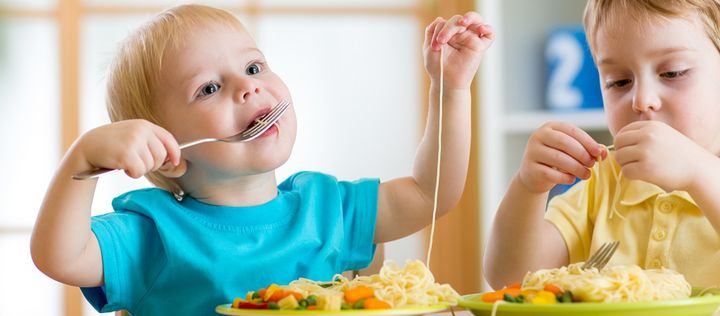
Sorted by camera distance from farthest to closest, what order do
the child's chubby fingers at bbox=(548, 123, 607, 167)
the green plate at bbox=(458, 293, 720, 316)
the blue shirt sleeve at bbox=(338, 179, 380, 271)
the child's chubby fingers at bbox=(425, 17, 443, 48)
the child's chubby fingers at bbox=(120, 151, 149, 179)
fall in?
the blue shirt sleeve at bbox=(338, 179, 380, 271), the child's chubby fingers at bbox=(425, 17, 443, 48), the child's chubby fingers at bbox=(548, 123, 607, 167), the child's chubby fingers at bbox=(120, 151, 149, 179), the green plate at bbox=(458, 293, 720, 316)

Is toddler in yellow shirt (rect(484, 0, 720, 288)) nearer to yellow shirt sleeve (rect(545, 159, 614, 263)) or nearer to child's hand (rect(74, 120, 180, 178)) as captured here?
yellow shirt sleeve (rect(545, 159, 614, 263))

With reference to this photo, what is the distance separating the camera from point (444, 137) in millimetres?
1379

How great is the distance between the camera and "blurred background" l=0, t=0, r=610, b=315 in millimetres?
3535

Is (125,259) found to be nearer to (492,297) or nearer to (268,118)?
(268,118)

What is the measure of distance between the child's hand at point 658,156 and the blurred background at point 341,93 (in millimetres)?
2355

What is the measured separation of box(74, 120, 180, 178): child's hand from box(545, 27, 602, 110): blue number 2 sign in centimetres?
262

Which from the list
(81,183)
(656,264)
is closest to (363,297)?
(81,183)

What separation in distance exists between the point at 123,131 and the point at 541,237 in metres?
0.64

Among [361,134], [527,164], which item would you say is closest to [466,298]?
[527,164]

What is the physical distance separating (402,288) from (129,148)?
13.3 inches

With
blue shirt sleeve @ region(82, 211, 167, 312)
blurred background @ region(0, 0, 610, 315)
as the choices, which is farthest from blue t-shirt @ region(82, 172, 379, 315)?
blurred background @ region(0, 0, 610, 315)

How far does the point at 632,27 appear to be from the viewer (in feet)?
4.29

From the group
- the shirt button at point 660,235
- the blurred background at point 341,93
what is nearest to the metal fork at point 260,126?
the shirt button at point 660,235

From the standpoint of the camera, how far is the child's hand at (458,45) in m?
1.27
